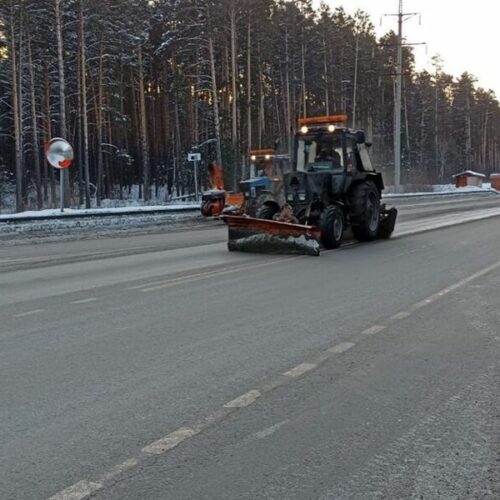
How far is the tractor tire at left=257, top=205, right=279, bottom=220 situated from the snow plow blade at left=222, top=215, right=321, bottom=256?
1.24 meters

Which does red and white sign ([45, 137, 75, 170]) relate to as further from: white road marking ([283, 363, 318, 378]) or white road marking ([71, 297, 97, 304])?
white road marking ([283, 363, 318, 378])

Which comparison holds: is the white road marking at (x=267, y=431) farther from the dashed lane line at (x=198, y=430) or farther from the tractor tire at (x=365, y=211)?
the tractor tire at (x=365, y=211)

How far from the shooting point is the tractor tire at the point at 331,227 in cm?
1348

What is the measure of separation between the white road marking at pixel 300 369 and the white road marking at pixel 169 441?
130 centimetres

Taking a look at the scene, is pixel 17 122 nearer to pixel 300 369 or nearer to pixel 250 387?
pixel 300 369

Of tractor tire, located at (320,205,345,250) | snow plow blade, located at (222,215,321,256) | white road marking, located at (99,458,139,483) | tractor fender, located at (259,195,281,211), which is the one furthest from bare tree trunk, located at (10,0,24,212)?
white road marking, located at (99,458,139,483)

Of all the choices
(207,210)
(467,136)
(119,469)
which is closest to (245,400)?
(119,469)

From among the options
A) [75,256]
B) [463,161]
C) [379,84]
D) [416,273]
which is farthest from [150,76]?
[463,161]

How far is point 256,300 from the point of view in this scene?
806 cm

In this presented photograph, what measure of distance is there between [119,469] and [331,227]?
1050 cm

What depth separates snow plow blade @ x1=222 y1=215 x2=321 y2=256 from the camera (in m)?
12.7

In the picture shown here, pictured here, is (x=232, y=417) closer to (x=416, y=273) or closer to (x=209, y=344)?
(x=209, y=344)

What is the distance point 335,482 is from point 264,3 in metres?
42.5

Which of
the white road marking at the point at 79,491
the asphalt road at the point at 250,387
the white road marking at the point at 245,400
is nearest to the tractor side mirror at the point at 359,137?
the asphalt road at the point at 250,387
